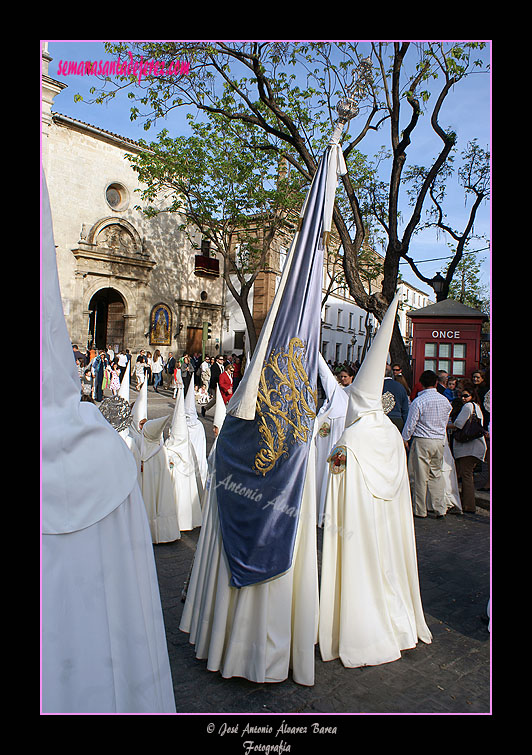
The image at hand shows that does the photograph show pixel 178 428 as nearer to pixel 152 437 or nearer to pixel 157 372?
pixel 152 437

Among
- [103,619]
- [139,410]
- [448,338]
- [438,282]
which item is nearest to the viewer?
[103,619]

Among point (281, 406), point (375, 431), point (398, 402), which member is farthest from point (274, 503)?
point (398, 402)

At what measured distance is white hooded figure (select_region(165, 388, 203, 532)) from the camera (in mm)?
6004

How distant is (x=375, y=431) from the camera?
374cm

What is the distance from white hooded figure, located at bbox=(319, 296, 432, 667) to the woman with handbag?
389 cm

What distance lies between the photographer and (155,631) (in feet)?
5.83

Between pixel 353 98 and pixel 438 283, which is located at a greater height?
pixel 438 283

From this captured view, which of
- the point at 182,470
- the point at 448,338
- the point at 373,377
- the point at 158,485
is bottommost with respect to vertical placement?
the point at 158,485

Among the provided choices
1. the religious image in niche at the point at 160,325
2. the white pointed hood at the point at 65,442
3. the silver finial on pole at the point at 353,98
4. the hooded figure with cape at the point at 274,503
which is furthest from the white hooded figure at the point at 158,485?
the religious image in niche at the point at 160,325

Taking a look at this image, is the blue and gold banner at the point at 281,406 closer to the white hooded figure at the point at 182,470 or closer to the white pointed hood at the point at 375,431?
the white pointed hood at the point at 375,431

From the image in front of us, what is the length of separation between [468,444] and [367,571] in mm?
4490

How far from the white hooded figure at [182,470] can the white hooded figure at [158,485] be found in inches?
5.7
